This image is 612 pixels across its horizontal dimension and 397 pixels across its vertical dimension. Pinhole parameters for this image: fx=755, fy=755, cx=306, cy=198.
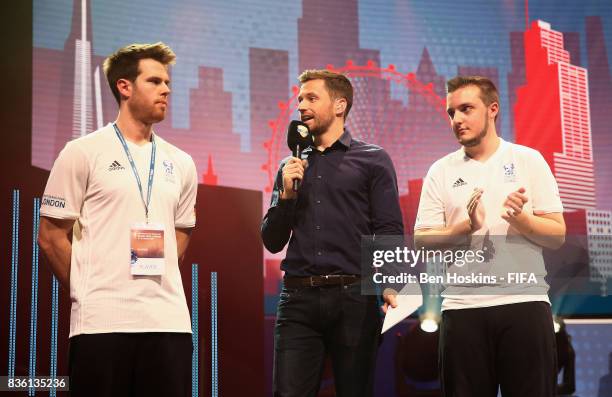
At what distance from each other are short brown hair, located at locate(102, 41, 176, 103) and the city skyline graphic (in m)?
2.07

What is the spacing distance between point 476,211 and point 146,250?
1.27 m

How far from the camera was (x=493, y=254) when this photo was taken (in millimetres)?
2900

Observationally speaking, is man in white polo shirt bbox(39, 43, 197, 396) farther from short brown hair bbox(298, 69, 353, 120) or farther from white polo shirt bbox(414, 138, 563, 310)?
white polo shirt bbox(414, 138, 563, 310)

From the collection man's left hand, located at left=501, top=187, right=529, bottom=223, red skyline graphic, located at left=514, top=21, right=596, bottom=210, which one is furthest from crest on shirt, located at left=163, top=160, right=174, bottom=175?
red skyline graphic, located at left=514, top=21, right=596, bottom=210

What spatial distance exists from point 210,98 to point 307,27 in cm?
88

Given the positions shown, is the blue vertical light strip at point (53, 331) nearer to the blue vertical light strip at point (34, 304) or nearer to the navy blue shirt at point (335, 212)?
the blue vertical light strip at point (34, 304)

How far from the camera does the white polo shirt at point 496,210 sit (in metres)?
2.86

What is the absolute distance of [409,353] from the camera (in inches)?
202

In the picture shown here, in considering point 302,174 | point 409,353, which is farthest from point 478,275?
point 409,353

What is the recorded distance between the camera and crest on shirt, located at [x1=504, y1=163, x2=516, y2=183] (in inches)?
117

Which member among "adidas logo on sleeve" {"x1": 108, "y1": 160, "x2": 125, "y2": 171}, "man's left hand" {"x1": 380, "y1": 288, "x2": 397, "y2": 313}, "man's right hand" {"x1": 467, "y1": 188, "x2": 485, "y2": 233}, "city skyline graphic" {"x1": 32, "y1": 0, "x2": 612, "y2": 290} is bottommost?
"man's left hand" {"x1": 380, "y1": 288, "x2": 397, "y2": 313}

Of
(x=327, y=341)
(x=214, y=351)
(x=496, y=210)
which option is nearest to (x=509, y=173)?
(x=496, y=210)

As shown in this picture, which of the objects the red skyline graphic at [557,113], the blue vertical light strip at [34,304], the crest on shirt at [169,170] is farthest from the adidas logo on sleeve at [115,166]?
the red skyline graphic at [557,113]
